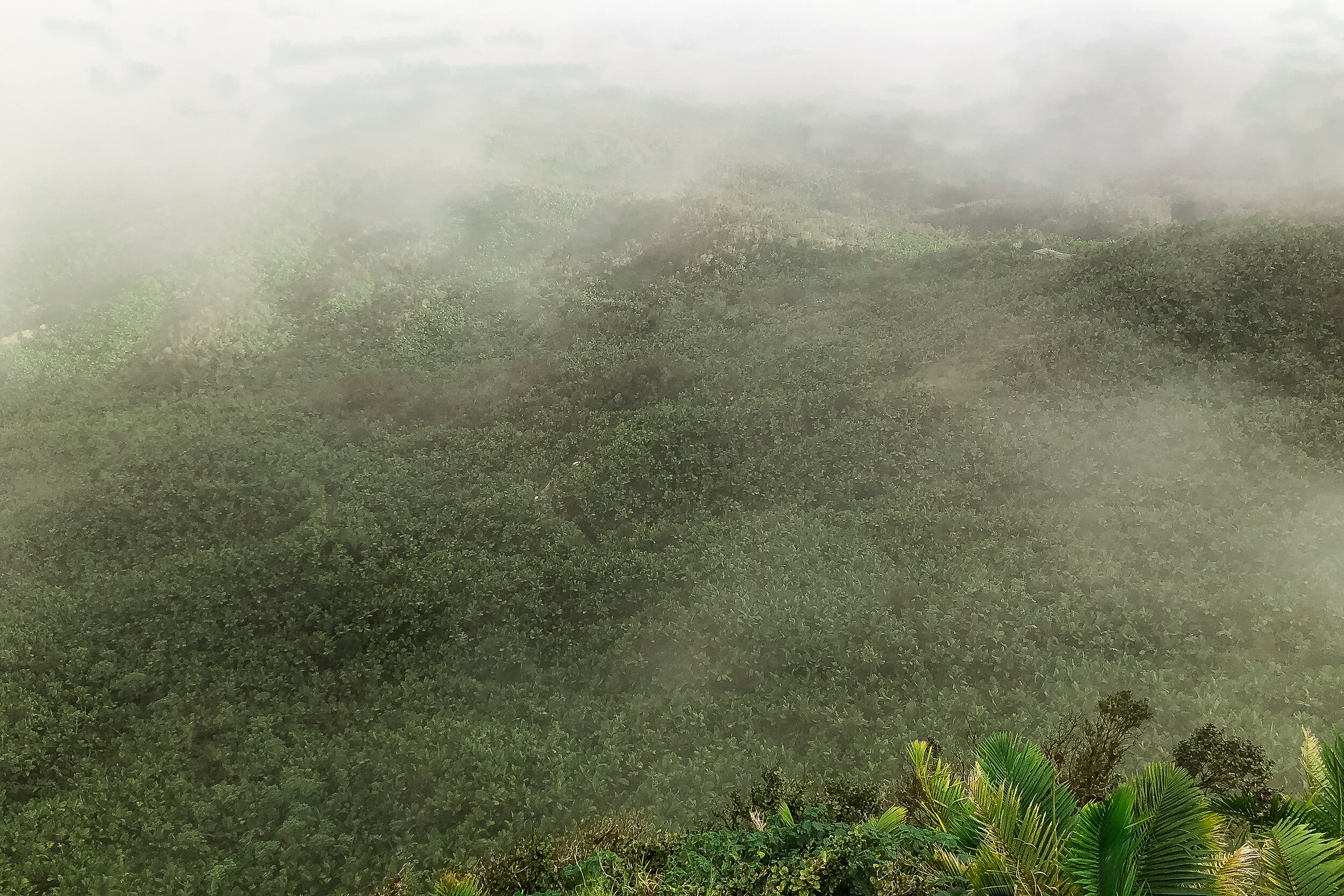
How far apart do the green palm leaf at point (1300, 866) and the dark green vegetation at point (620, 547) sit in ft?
9.45

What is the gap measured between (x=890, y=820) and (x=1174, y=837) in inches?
91.3

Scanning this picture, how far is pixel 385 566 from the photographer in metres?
13.8

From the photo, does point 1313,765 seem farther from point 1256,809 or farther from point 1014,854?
point 1014,854

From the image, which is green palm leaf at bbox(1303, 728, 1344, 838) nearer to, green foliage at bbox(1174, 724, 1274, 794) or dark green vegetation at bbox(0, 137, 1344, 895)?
green foliage at bbox(1174, 724, 1274, 794)

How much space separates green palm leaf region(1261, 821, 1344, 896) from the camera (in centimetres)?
366

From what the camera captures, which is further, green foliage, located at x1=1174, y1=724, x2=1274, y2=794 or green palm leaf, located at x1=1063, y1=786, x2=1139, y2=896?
green foliage, located at x1=1174, y1=724, x2=1274, y2=794

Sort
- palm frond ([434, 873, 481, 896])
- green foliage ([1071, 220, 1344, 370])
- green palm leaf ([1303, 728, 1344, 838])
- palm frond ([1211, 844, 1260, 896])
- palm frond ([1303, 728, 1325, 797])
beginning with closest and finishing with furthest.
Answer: palm frond ([1211, 844, 1260, 896]), green palm leaf ([1303, 728, 1344, 838]), palm frond ([1303, 728, 1325, 797]), palm frond ([434, 873, 481, 896]), green foliage ([1071, 220, 1344, 370])

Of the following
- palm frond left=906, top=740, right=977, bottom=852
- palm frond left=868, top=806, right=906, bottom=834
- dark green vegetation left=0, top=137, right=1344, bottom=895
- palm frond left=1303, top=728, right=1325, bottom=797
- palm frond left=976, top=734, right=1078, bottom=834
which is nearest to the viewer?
palm frond left=976, top=734, right=1078, bottom=834

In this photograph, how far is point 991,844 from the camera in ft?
13.9

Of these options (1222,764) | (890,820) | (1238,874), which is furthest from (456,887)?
(1222,764)

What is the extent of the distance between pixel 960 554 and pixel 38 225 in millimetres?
38508

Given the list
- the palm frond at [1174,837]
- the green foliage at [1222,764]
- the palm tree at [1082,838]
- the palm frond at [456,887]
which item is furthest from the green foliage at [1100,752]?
the palm frond at [456,887]

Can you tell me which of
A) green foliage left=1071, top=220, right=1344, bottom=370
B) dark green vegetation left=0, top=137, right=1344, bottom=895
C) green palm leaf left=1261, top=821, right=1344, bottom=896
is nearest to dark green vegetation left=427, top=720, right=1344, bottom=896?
green palm leaf left=1261, top=821, right=1344, bottom=896

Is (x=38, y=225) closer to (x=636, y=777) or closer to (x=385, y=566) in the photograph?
(x=385, y=566)
